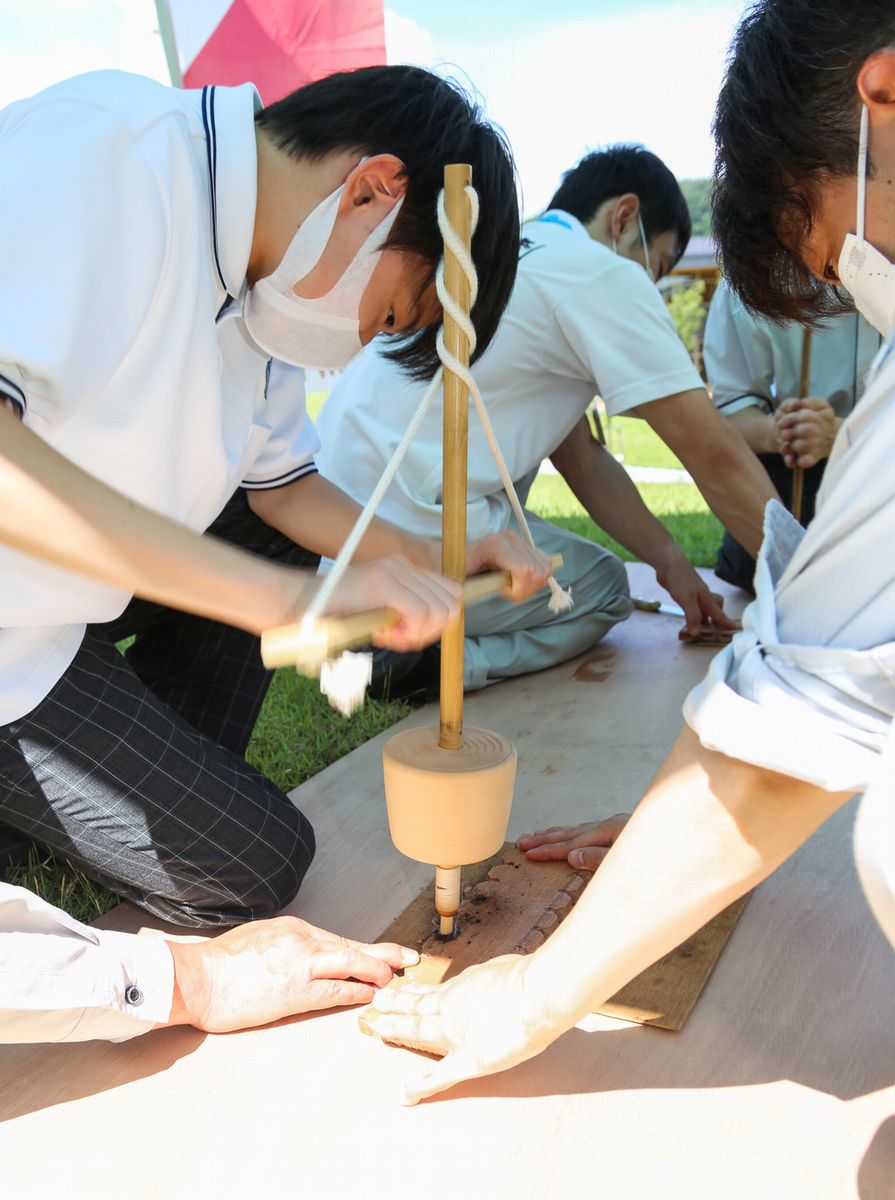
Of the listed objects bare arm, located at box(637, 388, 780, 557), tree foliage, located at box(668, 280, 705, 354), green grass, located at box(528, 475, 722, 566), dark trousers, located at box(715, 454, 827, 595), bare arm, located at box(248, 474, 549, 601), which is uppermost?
bare arm, located at box(248, 474, 549, 601)

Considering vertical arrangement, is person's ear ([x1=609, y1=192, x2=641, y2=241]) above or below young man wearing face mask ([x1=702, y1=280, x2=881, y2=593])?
above

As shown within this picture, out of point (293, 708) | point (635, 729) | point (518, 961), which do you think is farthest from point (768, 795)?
point (293, 708)

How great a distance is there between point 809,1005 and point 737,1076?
18 cm

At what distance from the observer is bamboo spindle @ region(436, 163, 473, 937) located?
4.14ft

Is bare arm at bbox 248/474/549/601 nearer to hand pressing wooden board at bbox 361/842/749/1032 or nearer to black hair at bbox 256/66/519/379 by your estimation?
black hair at bbox 256/66/519/379

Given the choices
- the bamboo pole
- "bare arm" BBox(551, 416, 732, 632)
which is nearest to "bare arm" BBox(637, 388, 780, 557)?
"bare arm" BBox(551, 416, 732, 632)

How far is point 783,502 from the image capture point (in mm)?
3230

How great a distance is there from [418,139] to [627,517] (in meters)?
1.74

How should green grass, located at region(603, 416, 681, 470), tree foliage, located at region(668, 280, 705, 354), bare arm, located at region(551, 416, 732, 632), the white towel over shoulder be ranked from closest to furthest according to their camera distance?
the white towel over shoulder < bare arm, located at region(551, 416, 732, 632) < green grass, located at region(603, 416, 681, 470) < tree foliage, located at region(668, 280, 705, 354)

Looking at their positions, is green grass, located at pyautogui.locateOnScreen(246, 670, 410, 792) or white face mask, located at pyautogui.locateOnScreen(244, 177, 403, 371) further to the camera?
green grass, located at pyautogui.locateOnScreen(246, 670, 410, 792)

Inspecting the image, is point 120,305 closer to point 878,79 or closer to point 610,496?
point 878,79

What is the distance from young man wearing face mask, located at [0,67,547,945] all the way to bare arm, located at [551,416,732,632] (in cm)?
135

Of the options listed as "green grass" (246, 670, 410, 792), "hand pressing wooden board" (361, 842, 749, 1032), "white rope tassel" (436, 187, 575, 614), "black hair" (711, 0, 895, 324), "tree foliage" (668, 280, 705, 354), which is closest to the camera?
"black hair" (711, 0, 895, 324)

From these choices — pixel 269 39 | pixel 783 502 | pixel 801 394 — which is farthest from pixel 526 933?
pixel 269 39
